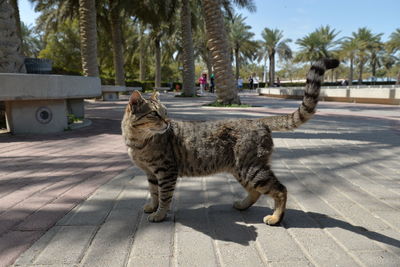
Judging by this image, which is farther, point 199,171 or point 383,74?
point 383,74

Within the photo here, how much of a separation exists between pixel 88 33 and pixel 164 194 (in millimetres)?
14221

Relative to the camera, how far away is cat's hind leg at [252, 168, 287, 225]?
2.65 metres

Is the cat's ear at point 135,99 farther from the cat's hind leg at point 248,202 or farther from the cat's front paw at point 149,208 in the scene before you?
the cat's hind leg at point 248,202

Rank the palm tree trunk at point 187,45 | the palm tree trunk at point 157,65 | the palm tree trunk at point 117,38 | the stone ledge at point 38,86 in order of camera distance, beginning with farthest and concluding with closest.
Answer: the palm tree trunk at point 157,65 < the palm tree trunk at point 117,38 < the palm tree trunk at point 187,45 < the stone ledge at point 38,86

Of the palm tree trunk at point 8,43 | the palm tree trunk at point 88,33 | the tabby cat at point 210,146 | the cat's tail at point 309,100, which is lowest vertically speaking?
the tabby cat at point 210,146

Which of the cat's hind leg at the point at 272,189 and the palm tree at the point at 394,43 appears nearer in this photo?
the cat's hind leg at the point at 272,189

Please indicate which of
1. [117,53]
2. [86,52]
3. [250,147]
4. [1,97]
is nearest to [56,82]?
[1,97]

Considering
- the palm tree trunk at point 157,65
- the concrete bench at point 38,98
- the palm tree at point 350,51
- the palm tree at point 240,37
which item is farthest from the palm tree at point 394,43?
the concrete bench at point 38,98

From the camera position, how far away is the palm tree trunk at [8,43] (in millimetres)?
7496

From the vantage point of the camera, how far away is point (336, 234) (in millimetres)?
2502

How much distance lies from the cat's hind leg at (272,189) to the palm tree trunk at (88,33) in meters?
14.4

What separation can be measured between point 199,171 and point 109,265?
118cm

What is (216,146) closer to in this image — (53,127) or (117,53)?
(53,127)

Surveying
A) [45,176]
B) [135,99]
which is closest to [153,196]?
[135,99]
